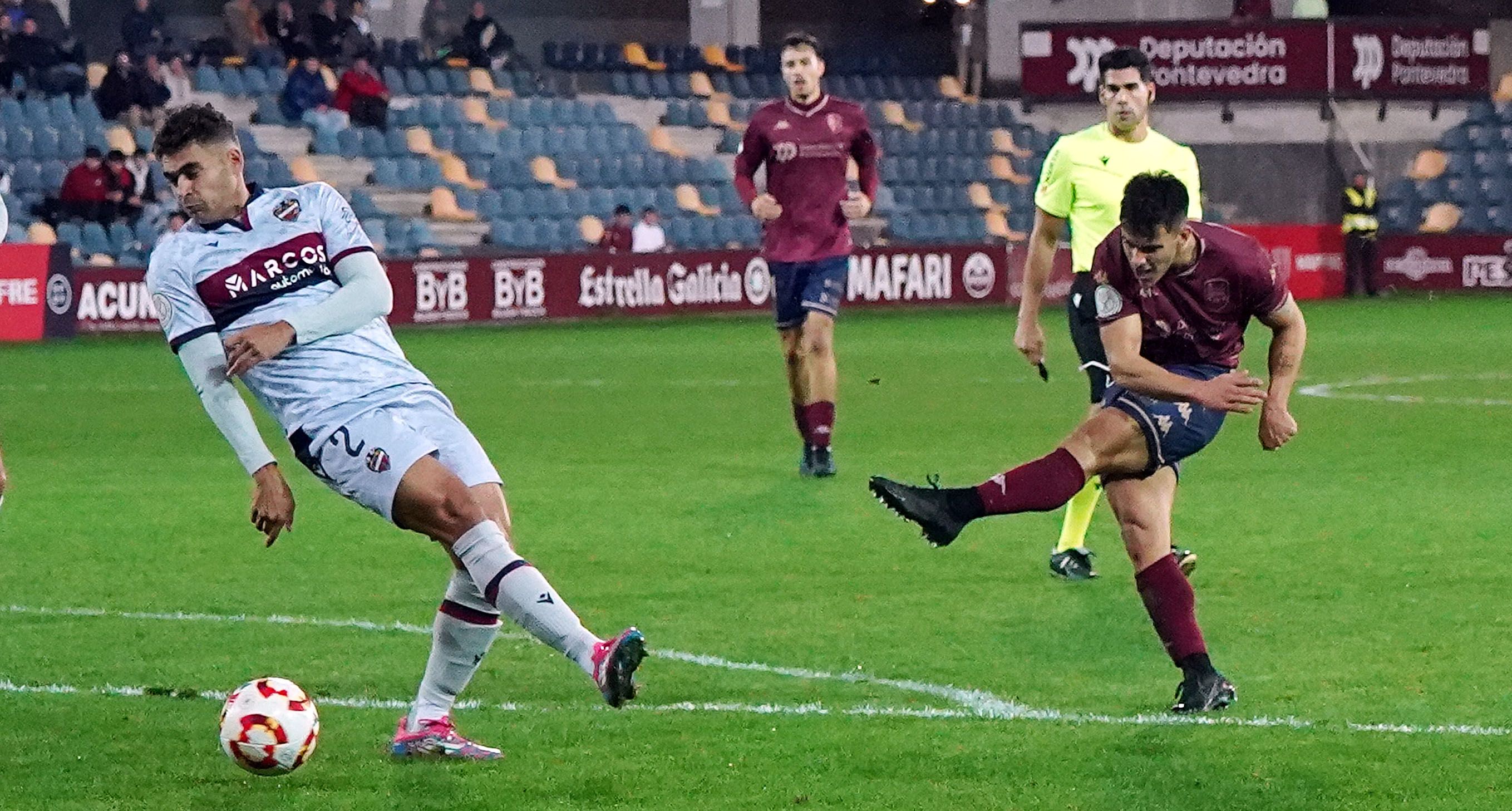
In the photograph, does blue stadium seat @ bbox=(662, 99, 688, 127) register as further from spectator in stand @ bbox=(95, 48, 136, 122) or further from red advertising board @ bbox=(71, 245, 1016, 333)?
spectator in stand @ bbox=(95, 48, 136, 122)

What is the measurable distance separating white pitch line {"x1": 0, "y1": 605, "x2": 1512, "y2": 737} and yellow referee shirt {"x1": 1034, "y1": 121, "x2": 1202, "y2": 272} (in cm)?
253

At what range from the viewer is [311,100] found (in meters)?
27.5

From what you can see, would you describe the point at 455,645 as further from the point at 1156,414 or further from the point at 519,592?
the point at 1156,414

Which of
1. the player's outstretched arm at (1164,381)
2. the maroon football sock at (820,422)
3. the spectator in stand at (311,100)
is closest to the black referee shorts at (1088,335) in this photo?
the player's outstretched arm at (1164,381)

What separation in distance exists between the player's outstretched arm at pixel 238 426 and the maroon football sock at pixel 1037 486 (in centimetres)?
185

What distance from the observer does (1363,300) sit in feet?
96.8

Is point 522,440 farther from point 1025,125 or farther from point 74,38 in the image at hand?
point 1025,125

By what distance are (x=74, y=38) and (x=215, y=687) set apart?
72.6 feet

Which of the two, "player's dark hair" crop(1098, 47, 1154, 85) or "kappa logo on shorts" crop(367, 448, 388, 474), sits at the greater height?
"player's dark hair" crop(1098, 47, 1154, 85)

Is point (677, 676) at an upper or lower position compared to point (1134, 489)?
lower

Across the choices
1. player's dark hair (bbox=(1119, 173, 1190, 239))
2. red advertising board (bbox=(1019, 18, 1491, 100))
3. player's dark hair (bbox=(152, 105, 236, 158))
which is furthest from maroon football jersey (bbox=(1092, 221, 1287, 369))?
red advertising board (bbox=(1019, 18, 1491, 100))

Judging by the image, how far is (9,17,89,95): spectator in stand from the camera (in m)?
25.4

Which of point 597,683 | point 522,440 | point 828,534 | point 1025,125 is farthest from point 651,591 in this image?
point 1025,125

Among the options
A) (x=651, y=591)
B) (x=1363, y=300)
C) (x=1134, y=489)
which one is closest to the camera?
(x=1134, y=489)
